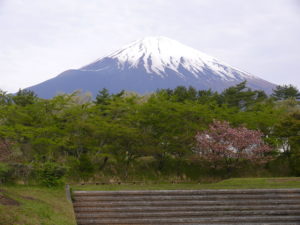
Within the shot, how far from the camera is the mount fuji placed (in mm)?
145000

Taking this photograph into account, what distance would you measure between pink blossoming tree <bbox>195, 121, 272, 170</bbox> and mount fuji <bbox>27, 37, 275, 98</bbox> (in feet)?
383

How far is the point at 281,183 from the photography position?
51.7 feet

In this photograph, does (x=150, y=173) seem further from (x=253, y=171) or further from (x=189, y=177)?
(x=253, y=171)

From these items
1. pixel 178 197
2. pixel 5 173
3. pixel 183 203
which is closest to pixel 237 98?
pixel 178 197

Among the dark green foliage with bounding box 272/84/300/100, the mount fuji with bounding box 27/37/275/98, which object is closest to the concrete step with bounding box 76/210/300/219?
the dark green foliage with bounding box 272/84/300/100

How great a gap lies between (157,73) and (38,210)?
156 m

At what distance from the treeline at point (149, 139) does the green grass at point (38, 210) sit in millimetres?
7941

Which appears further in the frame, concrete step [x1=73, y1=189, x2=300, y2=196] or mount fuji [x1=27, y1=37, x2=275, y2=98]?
mount fuji [x1=27, y1=37, x2=275, y2=98]

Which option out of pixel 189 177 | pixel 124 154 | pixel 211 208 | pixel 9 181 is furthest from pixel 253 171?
pixel 9 181

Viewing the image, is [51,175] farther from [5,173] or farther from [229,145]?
[229,145]

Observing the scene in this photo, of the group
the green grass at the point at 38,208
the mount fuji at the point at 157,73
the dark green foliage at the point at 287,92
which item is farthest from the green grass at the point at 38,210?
the mount fuji at the point at 157,73

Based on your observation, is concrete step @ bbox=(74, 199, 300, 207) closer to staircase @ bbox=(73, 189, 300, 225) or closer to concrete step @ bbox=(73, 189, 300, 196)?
staircase @ bbox=(73, 189, 300, 225)

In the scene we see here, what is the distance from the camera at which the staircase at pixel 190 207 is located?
1109cm

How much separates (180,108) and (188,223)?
38.8 feet
